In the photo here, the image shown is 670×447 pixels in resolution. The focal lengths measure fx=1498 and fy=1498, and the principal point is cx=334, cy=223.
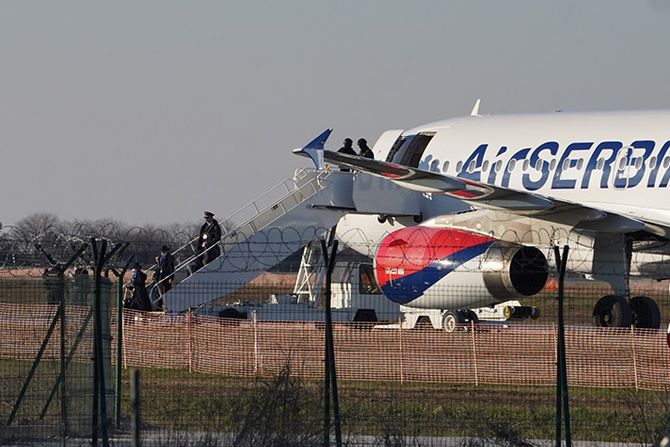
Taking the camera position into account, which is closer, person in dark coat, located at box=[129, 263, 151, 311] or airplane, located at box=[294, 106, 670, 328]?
airplane, located at box=[294, 106, 670, 328]

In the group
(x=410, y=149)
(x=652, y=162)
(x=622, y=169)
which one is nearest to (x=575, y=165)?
(x=622, y=169)

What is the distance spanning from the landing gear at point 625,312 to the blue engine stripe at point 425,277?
94.1 inches

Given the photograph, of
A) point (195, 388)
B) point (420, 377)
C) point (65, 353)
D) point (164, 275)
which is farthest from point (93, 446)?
point (164, 275)

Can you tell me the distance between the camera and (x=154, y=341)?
23547mm

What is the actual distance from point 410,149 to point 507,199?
7438mm

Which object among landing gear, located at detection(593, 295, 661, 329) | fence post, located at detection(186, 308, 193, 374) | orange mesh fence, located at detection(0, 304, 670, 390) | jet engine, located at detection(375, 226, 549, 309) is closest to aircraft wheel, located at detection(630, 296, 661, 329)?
landing gear, located at detection(593, 295, 661, 329)

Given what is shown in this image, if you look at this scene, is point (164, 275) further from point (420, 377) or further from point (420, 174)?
point (420, 377)

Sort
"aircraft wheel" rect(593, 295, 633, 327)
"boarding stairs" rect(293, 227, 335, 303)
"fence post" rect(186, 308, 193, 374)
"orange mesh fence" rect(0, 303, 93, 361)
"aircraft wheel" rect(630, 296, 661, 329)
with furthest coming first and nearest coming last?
"boarding stairs" rect(293, 227, 335, 303) → "aircraft wheel" rect(630, 296, 661, 329) → "aircraft wheel" rect(593, 295, 633, 327) → "fence post" rect(186, 308, 193, 374) → "orange mesh fence" rect(0, 303, 93, 361)

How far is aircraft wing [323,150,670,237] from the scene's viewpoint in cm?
2386

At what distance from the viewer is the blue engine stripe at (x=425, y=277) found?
26.6 meters

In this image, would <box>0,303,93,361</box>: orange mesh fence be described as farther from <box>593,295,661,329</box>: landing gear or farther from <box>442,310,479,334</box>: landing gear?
<box>593,295,661,329</box>: landing gear

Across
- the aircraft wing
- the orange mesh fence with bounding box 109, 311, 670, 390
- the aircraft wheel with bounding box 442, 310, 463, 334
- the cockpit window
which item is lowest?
the orange mesh fence with bounding box 109, 311, 670, 390

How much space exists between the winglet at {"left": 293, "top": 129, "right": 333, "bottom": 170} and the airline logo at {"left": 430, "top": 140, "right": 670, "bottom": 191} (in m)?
6.94

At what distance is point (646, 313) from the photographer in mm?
26625
